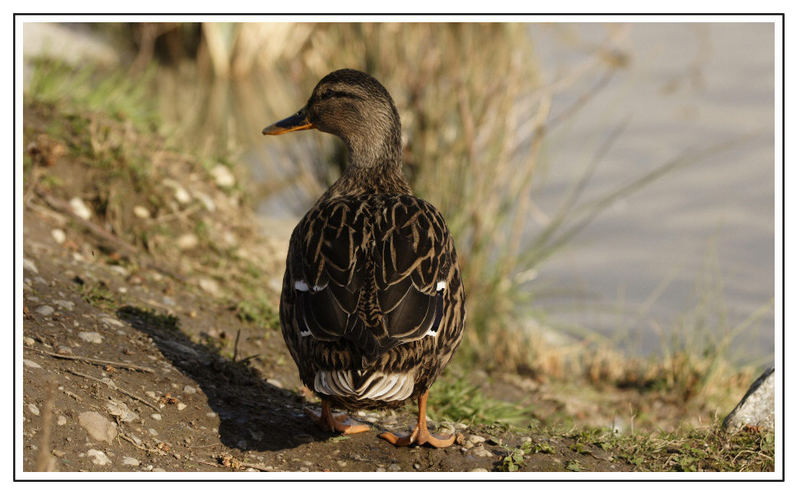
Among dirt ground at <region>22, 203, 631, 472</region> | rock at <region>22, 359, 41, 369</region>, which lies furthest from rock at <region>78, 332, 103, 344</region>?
rock at <region>22, 359, 41, 369</region>

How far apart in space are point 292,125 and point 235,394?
1.46 m

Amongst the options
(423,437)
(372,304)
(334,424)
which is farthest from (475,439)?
Answer: (372,304)

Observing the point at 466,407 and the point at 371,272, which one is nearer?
the point at 371,272

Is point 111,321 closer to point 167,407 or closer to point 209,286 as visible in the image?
point 167,407

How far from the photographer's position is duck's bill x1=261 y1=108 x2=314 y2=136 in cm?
473

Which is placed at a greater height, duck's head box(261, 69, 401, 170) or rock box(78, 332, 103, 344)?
duck's head box(261, 69, 401, 170)

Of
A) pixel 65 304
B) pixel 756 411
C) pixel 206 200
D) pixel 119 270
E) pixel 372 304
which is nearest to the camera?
pixel 372 304

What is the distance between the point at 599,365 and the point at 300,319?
146 inches

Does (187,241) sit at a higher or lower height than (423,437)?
higher

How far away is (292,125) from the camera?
4.77 m

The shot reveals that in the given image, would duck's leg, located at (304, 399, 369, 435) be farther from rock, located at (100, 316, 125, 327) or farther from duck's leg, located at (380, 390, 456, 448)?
rock, located at (100, 316, 125, 327)

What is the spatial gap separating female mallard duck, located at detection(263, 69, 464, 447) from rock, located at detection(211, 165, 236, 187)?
256 centimetres
